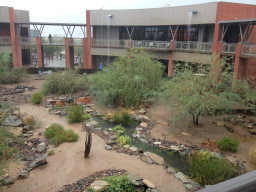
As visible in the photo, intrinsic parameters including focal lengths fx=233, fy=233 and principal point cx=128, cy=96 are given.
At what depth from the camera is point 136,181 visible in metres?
6.28

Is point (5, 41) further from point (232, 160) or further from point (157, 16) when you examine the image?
point (232, 160)

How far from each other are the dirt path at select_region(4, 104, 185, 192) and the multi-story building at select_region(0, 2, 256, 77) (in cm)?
764

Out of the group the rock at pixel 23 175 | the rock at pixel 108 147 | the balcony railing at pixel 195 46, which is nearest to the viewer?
the rock at pixel 23 175

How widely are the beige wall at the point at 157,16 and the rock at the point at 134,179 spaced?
15.1 m

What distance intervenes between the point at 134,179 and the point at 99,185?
0.97 metres

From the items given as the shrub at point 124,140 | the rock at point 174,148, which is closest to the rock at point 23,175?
the shrub at point 124,140

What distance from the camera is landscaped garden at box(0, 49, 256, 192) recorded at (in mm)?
6648

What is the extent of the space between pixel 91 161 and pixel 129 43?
17520 mm

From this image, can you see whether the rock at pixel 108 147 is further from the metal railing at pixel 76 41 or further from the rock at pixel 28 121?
the metal railing at pixel 76 41

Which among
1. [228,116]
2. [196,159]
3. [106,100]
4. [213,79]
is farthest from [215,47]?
[196,159]

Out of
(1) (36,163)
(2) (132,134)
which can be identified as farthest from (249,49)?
(1) (36,163)

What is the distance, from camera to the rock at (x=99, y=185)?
5.90m

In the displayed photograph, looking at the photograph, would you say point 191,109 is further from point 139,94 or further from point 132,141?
point 139,94

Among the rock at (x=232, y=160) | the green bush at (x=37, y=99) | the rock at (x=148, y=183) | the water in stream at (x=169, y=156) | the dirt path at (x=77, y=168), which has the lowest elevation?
the water in stream at (x=169, y=156)
